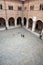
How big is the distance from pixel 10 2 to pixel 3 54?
14.3 meters

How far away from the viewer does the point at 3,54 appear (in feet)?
31.8

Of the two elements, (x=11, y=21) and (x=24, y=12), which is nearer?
(x=24, y=12)

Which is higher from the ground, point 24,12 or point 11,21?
point 24,12

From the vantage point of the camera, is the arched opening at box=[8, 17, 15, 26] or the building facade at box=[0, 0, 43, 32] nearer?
the building facade at box=[0, 0, 43, 32]

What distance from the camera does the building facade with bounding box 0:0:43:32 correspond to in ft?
54.9

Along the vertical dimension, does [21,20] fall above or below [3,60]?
above

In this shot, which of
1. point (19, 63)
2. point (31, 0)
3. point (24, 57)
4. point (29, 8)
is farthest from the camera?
point (29, 8)

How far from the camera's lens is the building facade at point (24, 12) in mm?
16723

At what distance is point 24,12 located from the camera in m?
21.7

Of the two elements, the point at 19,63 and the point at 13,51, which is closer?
the point at 19,63

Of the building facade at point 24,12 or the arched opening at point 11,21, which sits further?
the arched opening at point 11,21

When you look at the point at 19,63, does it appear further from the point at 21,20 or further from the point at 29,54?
the point at 21,20

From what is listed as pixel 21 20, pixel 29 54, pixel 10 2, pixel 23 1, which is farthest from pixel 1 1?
pixel 29 54

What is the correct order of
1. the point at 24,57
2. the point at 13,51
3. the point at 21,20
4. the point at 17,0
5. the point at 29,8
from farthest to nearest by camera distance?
the point at 21,20 → the point at 17,0 → the point at 29,8 → the point at 13,51 → the point at 24,57
